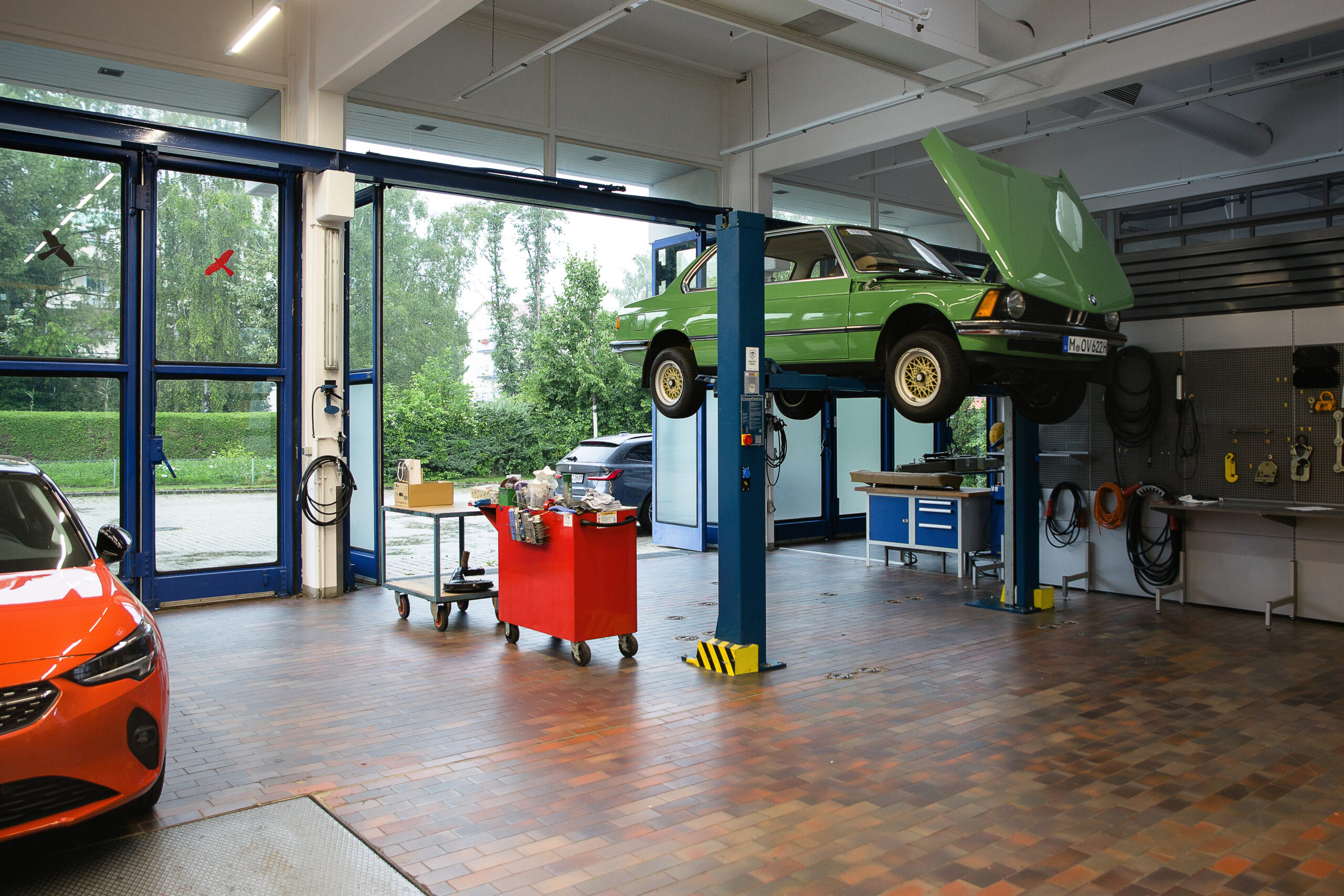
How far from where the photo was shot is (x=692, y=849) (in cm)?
343

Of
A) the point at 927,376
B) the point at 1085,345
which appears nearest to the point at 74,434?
the point at 927,376

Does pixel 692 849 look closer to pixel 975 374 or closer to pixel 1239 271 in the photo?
pixel 975 374

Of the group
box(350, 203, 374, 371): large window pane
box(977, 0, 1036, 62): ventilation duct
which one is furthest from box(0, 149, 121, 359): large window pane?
box(977, 0, 1036, 62): ventilation duct

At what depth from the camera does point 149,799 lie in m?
3.64

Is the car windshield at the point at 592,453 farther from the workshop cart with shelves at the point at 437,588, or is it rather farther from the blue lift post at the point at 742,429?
the blue lift post at the point at 742,429

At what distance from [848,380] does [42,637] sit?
499 cm

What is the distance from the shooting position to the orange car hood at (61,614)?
3.13 m

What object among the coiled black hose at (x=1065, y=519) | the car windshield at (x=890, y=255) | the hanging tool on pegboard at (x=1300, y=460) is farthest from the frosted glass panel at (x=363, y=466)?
the hanging tool on pegboard at (x=1300, y=460)

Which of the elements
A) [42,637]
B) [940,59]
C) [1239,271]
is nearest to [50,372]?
[42,637]

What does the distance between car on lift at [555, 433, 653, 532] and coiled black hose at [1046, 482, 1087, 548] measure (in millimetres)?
5484

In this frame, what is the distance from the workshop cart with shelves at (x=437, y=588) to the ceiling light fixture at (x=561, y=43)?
13.4ft

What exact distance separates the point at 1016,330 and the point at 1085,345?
0.67m

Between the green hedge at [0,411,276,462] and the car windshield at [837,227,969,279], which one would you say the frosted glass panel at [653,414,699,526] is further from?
the car windshield at [837,227,969,279]

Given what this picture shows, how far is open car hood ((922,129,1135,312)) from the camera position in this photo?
19.3ft
